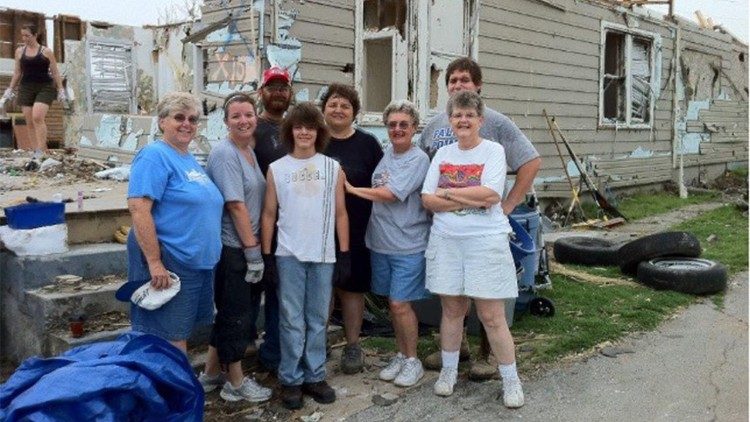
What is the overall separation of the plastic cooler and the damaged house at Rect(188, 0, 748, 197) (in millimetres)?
2779

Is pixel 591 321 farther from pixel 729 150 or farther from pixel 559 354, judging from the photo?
pixel 729 150

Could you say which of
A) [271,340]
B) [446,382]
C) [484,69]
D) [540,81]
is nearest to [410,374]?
[446,382]

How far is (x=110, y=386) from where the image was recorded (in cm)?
281

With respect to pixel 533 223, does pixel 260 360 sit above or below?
below

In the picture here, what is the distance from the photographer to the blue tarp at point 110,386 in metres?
2.73

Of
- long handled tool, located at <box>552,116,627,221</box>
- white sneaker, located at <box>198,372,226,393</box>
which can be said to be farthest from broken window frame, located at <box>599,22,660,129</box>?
white sneaker, located at <box>198,372,226,393</box>

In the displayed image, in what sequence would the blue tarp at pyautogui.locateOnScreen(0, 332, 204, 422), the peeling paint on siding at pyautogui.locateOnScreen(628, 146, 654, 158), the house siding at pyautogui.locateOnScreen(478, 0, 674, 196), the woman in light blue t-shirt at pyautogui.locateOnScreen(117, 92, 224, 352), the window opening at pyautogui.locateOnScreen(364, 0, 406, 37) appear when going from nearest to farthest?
the blue tarp at pyautogui.locateOnScreen(0, 332, 204, 422) → the woman in light blue t-shirt at pyautogui.locateOnScreen(117, 92, 224, 352) → the window opening at pyautogui.locateOnScreen(364, 0, 406, 37) → the house siding at pyautogui.locateOnScreen(478, 0, 674, 196) → the peeling paint on siding at pyautogui.locateOnScreen(628, 146, 654, 158)

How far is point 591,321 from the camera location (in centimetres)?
536

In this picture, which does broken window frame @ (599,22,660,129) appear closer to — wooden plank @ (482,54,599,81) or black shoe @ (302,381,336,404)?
wooden plank @ (482,54,599,81)

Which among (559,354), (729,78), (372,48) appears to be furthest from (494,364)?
(729,78)

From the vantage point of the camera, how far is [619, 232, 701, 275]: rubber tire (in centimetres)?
662

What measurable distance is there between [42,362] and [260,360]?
59.8 inches

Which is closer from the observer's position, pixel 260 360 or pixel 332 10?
pixel 260 360

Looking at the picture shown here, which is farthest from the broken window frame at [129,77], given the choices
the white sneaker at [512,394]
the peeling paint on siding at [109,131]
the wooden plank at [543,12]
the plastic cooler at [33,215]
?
the white sneaker at [512,394]
